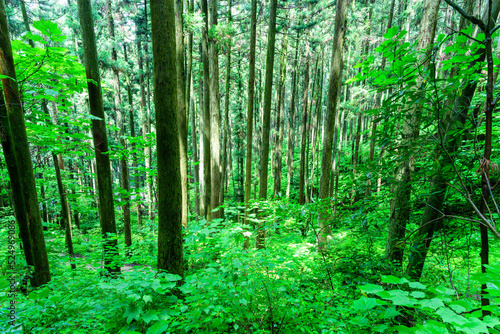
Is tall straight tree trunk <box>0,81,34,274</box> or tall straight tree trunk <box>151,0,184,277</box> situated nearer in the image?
tall straight tree trunk <box>151,0,184,277</box>

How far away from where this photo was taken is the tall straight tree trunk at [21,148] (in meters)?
2.87

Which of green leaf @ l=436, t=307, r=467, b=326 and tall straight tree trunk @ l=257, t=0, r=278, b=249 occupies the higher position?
tall straight tree trunk @ l=257, t=0, r=278, b=249

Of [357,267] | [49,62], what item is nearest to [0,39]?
[49,62]

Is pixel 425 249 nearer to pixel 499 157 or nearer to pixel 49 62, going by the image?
pixel 499 157

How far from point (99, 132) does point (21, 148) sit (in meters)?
1.16

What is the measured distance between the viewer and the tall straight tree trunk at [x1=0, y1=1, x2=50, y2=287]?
9.40 ft

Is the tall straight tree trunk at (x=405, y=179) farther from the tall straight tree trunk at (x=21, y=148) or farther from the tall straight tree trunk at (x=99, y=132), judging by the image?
the tall straight tree trunk at (x=21, y=148)

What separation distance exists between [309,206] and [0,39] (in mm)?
4946

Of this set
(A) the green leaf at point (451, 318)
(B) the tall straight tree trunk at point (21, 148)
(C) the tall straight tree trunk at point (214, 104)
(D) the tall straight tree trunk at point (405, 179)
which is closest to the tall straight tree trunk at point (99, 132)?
(B) the tall straight tree trunk at point (21, 148)

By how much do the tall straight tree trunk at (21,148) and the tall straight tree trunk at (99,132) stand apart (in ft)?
2.93

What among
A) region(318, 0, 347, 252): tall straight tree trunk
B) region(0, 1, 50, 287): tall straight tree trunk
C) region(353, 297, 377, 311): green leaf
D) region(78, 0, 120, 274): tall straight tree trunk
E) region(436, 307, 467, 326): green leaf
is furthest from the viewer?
region(318, 0, 347, 252): tall straight tree trunk

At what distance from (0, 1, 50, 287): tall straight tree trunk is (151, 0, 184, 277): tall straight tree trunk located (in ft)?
7.00

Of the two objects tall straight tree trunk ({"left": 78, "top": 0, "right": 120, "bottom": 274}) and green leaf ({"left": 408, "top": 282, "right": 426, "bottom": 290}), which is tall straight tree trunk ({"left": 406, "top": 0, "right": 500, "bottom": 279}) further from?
tall straight tree trunk ({"left": 78, "top": 0, "right": 120, "bottom": 274})

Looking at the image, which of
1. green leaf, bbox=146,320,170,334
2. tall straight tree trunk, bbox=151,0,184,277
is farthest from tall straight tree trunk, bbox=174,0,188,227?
green leaf, bbox=146,320,170,334
